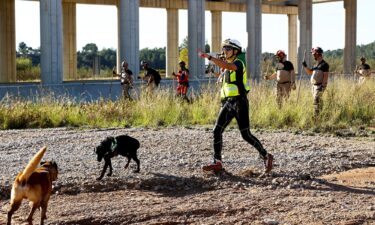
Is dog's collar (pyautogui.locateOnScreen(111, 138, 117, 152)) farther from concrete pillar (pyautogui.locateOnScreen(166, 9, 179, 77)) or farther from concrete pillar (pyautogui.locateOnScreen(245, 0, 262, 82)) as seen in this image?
concrete pillar (pyautogui.locateOnScreen(166, 9, 179, 77))

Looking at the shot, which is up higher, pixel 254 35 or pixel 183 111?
pixel 254 35

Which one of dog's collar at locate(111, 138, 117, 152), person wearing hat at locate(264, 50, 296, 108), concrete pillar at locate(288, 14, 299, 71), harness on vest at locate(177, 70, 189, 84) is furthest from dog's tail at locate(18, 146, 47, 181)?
concrete pillar at locate(288, 14, 299, 71)

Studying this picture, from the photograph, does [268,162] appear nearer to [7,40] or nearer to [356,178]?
[356,178]

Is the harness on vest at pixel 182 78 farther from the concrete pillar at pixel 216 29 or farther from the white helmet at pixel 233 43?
the concrete pillar at pixel 216 29

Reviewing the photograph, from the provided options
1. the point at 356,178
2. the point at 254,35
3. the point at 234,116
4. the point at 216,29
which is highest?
the point at 216,29

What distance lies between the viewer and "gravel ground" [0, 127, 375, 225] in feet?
23.2

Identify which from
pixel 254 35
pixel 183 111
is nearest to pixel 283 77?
pixel 183 111

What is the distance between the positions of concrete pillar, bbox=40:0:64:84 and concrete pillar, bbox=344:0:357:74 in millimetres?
28606

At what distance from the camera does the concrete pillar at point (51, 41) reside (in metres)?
32.2

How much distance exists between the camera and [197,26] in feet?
132

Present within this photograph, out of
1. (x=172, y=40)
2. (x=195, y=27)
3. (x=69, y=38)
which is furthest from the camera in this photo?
(x=172, y=40)

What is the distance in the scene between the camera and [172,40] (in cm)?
5159

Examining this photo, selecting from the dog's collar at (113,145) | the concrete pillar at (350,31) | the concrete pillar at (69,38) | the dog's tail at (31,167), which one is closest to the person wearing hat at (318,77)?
the dog's collar at (113,145)

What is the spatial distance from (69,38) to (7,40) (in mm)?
5275
